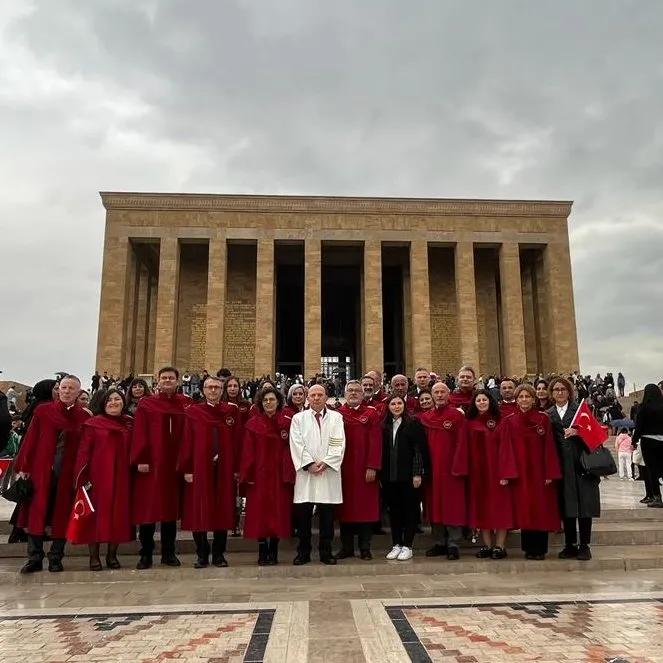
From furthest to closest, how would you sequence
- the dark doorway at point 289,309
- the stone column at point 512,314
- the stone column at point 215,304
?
the dark doorway at point 289,309 < the stone column at point 512,314 < the stone column at point 215,304

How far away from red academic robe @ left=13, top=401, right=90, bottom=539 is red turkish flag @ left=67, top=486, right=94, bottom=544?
27cm

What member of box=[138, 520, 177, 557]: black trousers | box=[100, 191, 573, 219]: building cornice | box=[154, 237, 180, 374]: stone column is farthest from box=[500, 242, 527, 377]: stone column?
box=[138, 520, 177, 557]: black trousers

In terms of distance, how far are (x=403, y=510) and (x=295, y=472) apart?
1304mm

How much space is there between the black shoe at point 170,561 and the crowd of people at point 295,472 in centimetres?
3

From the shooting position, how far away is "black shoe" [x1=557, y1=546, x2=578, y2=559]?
607 centimetres

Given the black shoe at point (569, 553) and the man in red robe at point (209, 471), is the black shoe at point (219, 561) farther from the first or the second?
the black shoe at point (569, 553)

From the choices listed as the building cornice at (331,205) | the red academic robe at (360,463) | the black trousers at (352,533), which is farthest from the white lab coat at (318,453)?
the building cornice at (331,205)

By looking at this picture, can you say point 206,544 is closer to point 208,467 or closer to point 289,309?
point 208,467

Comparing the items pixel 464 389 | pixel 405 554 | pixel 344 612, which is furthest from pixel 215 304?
pixel 344 612

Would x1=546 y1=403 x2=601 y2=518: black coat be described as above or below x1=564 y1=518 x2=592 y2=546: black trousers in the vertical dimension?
above

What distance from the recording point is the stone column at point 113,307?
27.2 m

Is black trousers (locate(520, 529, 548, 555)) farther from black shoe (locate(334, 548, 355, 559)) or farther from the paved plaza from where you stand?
black shoe (locate(334, 548, 355, 559))

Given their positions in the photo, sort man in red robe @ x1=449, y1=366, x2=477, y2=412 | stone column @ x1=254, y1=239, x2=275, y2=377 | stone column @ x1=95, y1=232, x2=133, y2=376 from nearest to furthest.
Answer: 1. man in red robe @ x1=449, y1=366, x2=477, y2=412
2. stone column @ x1=95, y1=232, x2=133, y2=376
3. stone column @ x1=254, y1=239, x2=275, y2=377

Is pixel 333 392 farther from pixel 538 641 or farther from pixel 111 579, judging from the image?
pixel 538 641
